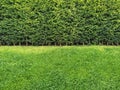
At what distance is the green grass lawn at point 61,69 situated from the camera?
7570 millimetres

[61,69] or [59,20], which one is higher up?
[59,20]

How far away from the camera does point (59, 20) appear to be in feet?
31.7

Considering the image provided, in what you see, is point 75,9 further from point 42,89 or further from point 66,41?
point 42,89

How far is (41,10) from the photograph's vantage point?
9.68 metres

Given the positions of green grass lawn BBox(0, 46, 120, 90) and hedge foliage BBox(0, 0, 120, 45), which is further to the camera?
hedge foliage BBox(0, 0, 120, 45)

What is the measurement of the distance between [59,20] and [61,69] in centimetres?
203

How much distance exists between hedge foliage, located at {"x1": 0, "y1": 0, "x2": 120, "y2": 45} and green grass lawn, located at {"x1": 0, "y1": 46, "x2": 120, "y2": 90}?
32.4 inches

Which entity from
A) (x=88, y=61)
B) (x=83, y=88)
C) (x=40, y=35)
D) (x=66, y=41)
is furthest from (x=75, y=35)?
(x=83, y=88)

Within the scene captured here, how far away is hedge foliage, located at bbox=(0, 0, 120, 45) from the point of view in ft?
31.7

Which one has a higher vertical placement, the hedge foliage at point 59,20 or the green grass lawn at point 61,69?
the hedge foliage at point 59,20

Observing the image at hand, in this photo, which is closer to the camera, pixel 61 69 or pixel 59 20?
pixel 61 69

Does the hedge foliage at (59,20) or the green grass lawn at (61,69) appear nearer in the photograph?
the green grass lawn at (61,69)

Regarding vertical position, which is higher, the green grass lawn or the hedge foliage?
the hedge foliage

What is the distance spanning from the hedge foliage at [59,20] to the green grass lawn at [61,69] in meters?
0.82
